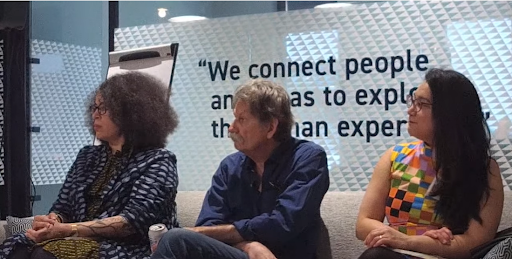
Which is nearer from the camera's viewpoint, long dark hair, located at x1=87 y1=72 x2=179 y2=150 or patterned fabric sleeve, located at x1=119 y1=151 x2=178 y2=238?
patterned fabric sleeve, located at x1=119 y1=151 x2=178 y2=238

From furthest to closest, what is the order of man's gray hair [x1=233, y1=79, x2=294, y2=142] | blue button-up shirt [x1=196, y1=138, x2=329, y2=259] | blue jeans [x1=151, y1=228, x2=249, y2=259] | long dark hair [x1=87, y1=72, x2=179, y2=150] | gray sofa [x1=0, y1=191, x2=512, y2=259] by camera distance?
long dark hair [x1=87, y1=72, x2=179, y2=150] < gray sofa [x1=0, y1=191, x2=512, y2=259] < man's gray hair [x1=233, y1=79, x2=294, y2=142] < blue button-up shirt [x1=196, y1=138, x2=329, y2=259] < blue jeans [x1=151, y1=228, x2=249, y2=259]

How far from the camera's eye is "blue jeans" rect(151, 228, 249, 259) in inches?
118

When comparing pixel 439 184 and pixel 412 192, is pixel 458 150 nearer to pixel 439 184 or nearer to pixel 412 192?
pixel 439 184

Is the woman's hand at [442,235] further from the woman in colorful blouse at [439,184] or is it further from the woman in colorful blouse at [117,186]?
the woman in colorful blouse at [117,186]

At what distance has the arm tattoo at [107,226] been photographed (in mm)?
3551

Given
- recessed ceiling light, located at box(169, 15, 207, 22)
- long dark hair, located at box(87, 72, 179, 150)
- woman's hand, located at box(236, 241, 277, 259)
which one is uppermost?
recessed ceiling light, located at box(169, 15, 207, 22)

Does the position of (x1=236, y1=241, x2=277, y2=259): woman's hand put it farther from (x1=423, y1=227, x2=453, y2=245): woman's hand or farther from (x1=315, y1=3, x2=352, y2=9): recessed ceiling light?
(x1=315, y1=3, x2=352, y2=9): recessed ceiling light

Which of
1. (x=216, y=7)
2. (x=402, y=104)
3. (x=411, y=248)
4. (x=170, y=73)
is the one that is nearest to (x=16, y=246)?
(x=170, y=73)

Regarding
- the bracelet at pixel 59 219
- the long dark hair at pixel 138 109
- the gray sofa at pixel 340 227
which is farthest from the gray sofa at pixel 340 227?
the bracelet at pixel 59 219

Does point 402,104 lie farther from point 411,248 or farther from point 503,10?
point 411,248

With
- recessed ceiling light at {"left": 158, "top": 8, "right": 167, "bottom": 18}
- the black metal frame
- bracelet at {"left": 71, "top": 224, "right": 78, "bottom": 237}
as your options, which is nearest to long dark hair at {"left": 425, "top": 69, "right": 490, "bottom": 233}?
bracelet at {"left": 71, "top": 224, "right": 78, "bottom": 237}

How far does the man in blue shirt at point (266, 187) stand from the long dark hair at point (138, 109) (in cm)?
45

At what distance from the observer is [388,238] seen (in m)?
3.03

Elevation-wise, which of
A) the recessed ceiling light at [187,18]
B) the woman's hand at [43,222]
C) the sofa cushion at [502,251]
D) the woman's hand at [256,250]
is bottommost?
the woman's hand at [43,222]
